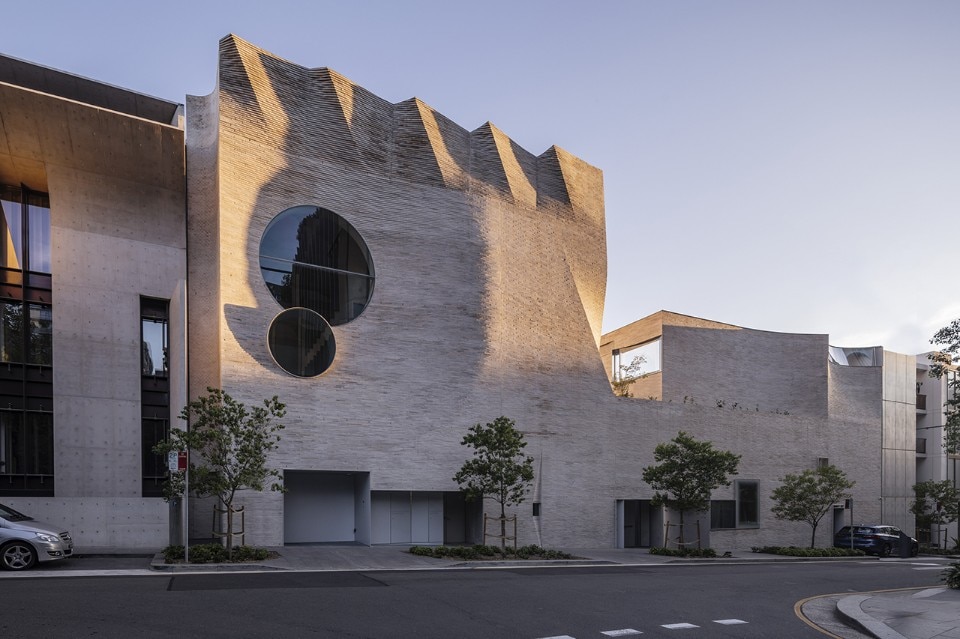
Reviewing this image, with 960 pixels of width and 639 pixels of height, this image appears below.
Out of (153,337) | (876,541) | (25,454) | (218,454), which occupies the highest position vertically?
(153,337)

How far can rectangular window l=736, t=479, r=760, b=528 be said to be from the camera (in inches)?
1462

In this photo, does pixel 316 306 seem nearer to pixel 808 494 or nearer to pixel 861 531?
pixel 808 494

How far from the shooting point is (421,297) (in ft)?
89.9

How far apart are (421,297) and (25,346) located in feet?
42.0

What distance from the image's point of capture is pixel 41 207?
23141 mm

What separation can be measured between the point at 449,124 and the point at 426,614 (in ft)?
72.4

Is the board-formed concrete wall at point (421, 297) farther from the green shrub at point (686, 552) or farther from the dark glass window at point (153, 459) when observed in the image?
the green shrub at point (686, 552)

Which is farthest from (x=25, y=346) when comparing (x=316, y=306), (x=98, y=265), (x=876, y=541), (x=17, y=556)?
(x=876, y=541)

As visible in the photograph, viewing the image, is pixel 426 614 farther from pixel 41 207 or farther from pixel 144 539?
pixel 41 207

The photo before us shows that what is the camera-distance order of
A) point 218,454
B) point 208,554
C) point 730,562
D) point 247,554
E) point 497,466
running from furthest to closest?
point 730,562 < point 497,466 < point 218,454 < point 247,554 < point 208,554

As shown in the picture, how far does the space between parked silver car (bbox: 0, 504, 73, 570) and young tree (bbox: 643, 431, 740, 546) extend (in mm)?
20894

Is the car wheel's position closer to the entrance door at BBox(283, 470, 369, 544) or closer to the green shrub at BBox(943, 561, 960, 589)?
the entrance door at BBox(283, 470, 369, 544)

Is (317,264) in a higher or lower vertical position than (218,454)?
higher

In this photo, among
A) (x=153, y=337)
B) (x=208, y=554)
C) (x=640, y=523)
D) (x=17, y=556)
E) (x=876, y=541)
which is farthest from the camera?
(x=876, y=541)
